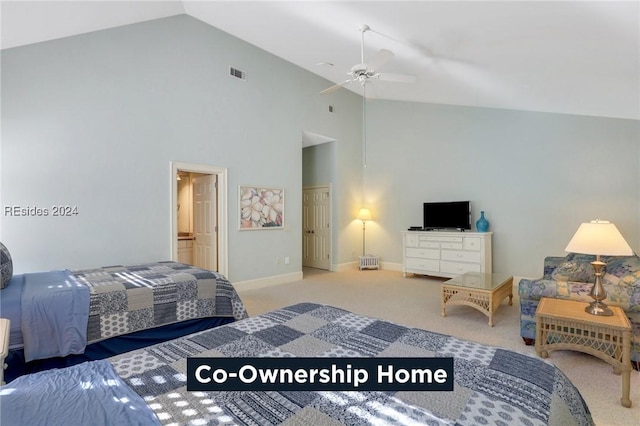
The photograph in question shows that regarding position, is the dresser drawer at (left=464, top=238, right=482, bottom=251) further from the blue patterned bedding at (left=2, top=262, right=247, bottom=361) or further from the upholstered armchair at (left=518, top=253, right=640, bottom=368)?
the blue patterned bedding at (left=2, top=262, right=247, bottom=361)

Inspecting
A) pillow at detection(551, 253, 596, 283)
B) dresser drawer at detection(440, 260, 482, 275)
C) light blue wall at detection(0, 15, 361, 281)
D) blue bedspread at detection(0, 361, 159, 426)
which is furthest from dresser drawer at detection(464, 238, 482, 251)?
blue bedspread at detection(0, 361, 159, 426)

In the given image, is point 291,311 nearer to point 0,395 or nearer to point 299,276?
point 0,395

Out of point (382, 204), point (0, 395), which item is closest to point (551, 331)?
point (0, 395)

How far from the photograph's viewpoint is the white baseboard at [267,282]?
5.30 meters

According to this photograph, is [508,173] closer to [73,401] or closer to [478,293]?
[478,293]

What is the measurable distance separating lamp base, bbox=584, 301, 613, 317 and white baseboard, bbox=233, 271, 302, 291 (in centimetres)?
427

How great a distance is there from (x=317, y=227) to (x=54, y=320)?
5.47 meters

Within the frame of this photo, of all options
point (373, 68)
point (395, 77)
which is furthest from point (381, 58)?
point (395, 77)

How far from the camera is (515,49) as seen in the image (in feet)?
11.7

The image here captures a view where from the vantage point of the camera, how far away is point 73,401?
104 cm

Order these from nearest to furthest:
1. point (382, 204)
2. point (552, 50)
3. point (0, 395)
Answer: point (0, 395) < point (552, 50) < point (382, 204)

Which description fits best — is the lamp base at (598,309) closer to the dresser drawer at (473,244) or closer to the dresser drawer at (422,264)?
the dresser drawer at (473,244)

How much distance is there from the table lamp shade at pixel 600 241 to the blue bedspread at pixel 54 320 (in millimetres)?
3936

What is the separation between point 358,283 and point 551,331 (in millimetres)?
3456
